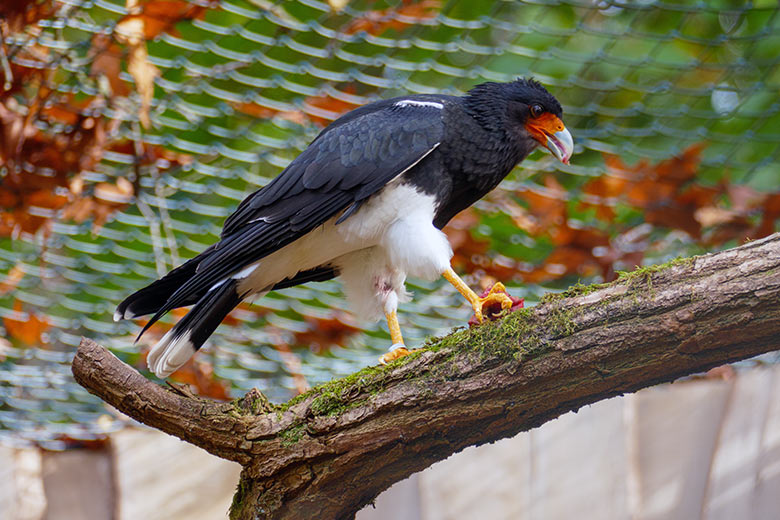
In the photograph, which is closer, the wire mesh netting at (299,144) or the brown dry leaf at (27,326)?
the wire mesh netting at (299,144)

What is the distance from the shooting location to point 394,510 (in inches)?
136

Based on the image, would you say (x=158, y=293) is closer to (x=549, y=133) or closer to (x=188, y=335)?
(x=188, y=335)

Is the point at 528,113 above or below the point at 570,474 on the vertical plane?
above

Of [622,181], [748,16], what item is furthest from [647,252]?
[748,16]

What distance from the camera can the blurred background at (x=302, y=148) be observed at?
3.05 metres

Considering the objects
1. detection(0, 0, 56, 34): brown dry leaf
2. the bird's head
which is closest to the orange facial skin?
the bird's head

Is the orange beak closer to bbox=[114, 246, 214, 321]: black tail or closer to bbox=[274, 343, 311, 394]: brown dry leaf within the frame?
bbox=[114, 246, 214, 321]: black tail

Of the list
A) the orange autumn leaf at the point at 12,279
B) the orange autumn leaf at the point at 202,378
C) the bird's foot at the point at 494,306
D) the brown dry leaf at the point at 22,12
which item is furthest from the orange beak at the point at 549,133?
the orange autumn leaf at the point at 12,279

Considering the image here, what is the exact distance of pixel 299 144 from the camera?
3.42m

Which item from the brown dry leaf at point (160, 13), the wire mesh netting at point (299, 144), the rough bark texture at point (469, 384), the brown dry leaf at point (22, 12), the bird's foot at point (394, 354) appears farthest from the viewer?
the wire mesh netting at point (299, 144)

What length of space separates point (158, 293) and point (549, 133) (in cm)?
121

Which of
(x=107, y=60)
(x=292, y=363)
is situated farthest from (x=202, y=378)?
(x=107, y=60)

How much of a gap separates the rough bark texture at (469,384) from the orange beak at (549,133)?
0.80 meters

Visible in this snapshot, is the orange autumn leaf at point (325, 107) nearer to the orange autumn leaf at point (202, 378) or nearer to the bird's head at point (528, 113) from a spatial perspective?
the bird's head at point (528, 113)
